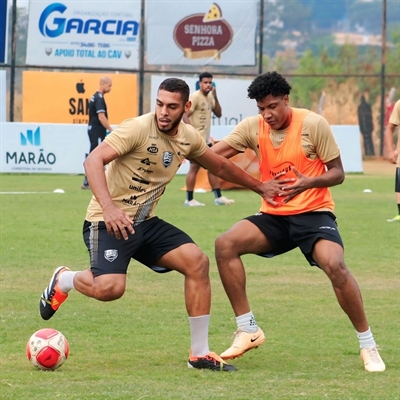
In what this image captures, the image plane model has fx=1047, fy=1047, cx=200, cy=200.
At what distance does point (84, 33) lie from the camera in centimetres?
2984

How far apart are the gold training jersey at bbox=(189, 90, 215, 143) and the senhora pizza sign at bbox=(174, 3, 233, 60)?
12333 millimetres

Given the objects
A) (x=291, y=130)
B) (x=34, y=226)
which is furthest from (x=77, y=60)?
(x=291, y=130)

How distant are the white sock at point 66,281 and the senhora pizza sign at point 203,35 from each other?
2405 cm

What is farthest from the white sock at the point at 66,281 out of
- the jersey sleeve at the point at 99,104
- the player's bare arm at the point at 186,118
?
the jersey sleeve at the point at 99,104

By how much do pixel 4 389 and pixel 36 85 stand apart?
2357 centimetres

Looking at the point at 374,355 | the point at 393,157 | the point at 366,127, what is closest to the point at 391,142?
the point at 393,157

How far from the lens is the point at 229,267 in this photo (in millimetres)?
7270

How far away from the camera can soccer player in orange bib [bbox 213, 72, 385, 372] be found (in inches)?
282

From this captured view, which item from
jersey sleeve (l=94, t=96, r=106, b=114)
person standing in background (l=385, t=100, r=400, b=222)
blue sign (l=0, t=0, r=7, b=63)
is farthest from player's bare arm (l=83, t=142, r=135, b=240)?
blue sign (l=0, t=0, r=7, b=63)

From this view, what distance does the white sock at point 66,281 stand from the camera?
7129 mm

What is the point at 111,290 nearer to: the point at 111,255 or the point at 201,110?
the point at 111,255

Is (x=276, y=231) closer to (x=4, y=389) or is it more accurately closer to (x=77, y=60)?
(x=4, y=389)

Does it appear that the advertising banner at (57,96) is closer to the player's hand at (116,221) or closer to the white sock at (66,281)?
the white sock at (66,281)

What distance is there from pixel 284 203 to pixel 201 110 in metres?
11.2
